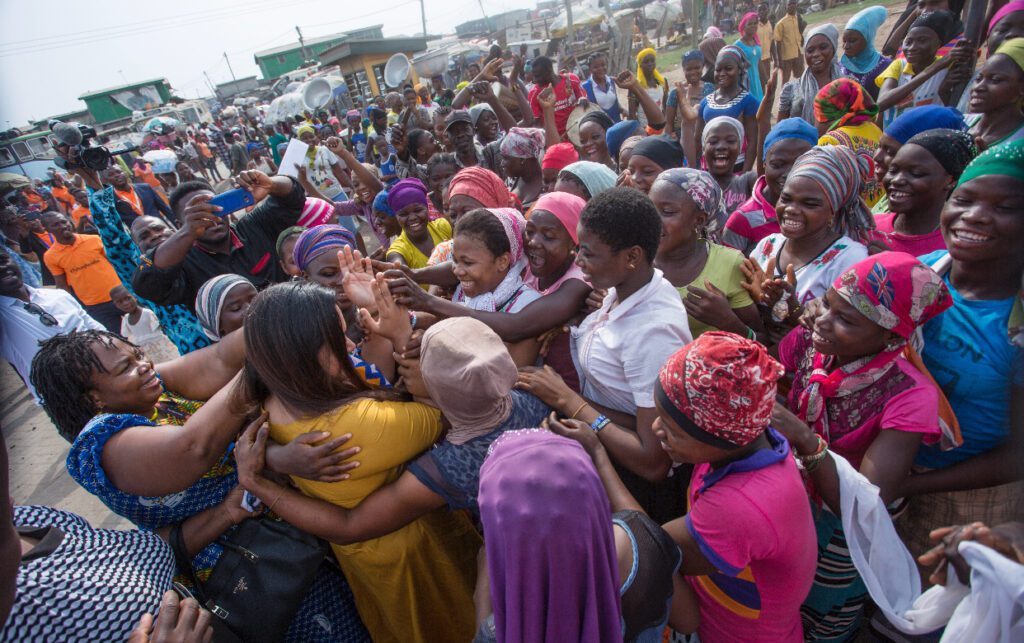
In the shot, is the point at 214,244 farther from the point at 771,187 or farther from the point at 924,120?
the point at 924,120

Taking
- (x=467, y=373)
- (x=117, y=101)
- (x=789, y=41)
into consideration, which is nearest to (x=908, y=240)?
(x=467, y=373)

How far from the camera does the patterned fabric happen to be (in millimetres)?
3232

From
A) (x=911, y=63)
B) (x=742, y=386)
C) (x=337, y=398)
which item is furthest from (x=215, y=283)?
(x=911, y=63)

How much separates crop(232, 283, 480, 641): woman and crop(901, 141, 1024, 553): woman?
1.93 metres

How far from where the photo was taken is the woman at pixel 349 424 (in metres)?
1.72

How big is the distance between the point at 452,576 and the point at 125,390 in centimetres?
155

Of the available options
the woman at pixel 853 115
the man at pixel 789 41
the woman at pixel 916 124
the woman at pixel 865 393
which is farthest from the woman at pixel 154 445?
the man at pixel 789 41

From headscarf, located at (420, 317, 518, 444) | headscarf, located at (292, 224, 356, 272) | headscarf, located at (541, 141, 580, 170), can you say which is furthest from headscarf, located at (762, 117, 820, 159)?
headscarf, located at (292, 224, 356, 272)

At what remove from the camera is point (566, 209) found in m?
2.50

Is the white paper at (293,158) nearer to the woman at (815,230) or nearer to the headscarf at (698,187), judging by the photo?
the headscarf at (698,187)

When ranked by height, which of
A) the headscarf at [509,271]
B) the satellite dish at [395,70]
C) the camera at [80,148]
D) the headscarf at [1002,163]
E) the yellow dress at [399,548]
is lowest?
the yellow dress at [399,548]

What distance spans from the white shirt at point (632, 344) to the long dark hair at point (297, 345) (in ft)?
3.31

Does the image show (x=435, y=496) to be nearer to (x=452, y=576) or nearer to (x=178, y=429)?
(x=452, y=576)

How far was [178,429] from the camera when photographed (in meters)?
1.76
